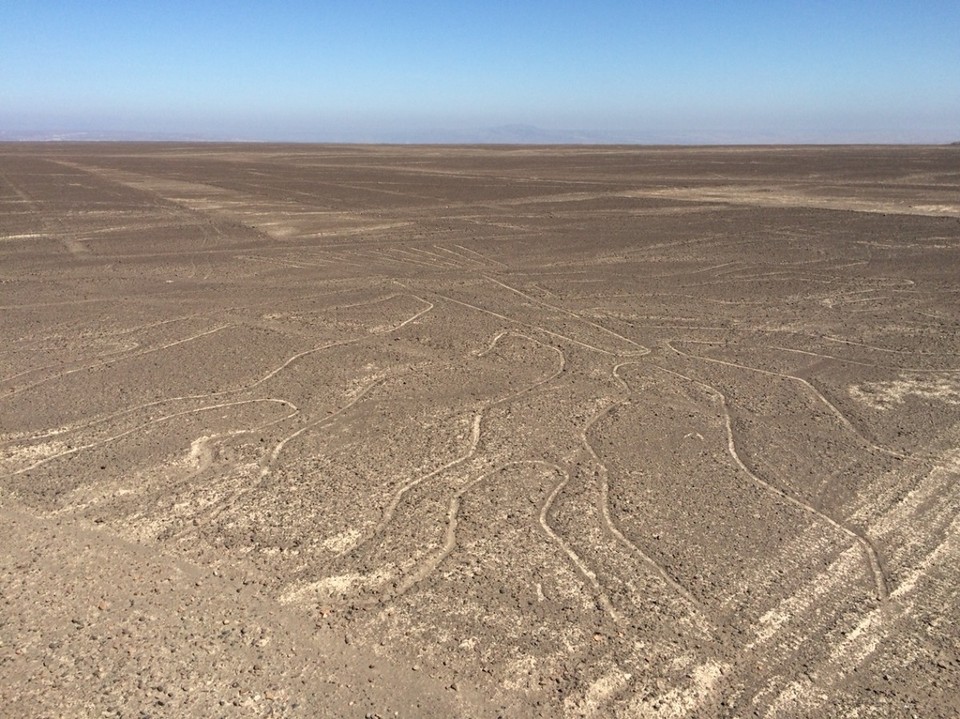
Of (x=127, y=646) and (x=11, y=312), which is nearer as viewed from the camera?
(x=127, y=646)

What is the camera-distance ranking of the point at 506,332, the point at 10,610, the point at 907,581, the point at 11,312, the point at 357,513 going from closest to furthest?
1. the point at 10,610
2. the point at 907,581
3. the point at 357,513
4. the point at 506,332
5. the point at 11,312

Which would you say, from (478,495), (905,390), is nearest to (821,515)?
(478,495)

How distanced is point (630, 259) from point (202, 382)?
915 centimetres

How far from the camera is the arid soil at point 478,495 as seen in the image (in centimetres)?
364

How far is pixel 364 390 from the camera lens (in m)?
7.32

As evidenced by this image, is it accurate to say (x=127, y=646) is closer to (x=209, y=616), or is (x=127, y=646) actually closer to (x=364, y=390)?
(x=209, y=616)

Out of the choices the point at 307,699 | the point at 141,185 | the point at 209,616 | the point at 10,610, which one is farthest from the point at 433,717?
the point at 141,185

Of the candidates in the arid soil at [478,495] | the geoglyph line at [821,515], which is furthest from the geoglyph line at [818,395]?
the geoglyph line at [821,515]

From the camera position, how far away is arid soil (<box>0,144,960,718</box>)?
11.9 feet

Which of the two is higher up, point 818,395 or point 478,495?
point 818,395

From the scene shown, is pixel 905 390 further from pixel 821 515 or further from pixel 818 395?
pixel 821 515

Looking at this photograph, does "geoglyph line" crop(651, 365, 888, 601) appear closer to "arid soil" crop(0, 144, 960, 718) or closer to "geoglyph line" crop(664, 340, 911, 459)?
"arid soil" crop(0, 144, 960, 718)

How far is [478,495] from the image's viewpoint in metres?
5.30

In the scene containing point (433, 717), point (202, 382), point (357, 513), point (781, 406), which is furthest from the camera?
point (202, 382)
